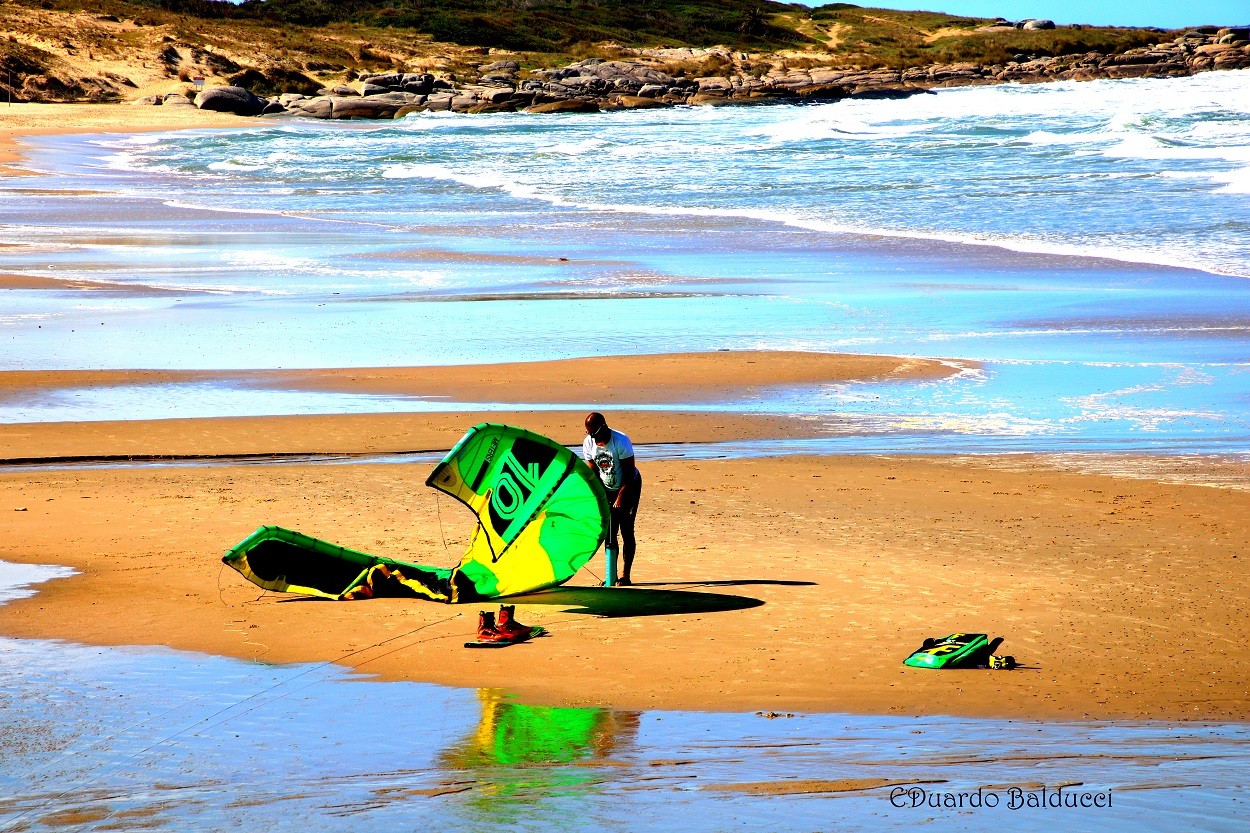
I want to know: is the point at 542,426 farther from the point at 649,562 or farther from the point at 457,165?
the point at 457,165

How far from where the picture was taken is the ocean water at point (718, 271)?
14.0 meters

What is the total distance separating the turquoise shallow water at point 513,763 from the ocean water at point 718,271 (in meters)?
6.43

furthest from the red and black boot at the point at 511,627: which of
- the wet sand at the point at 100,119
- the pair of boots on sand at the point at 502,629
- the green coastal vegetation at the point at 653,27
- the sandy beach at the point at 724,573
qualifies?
the green coastal vegetation at the point at 653,27

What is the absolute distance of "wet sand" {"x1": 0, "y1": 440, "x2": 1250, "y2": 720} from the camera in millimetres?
6855

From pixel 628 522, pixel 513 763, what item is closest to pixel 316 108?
pixel 628 522

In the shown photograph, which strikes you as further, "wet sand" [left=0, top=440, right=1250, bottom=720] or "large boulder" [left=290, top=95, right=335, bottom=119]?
"large boulder" [left=290, top=95, right=335, bottom=119]

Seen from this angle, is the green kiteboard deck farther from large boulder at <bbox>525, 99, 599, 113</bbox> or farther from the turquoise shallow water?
large boulder at <bbox>525, 99, 599, 113</bbox>

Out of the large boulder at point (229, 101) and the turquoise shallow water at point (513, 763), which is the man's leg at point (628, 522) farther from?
the large boulder at point (229, 101)

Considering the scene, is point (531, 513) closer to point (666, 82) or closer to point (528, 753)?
point (528, 753)

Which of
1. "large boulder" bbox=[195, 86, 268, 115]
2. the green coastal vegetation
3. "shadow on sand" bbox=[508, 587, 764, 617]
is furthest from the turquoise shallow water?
the green coastal vegetation

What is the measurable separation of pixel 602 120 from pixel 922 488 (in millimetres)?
62811

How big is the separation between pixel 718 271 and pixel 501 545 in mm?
14864

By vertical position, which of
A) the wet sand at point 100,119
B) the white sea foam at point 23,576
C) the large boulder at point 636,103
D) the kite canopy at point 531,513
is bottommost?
the white sea foam at point 23,576

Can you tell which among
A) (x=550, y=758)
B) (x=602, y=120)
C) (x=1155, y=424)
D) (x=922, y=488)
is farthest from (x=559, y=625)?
(x=602, y=120)
